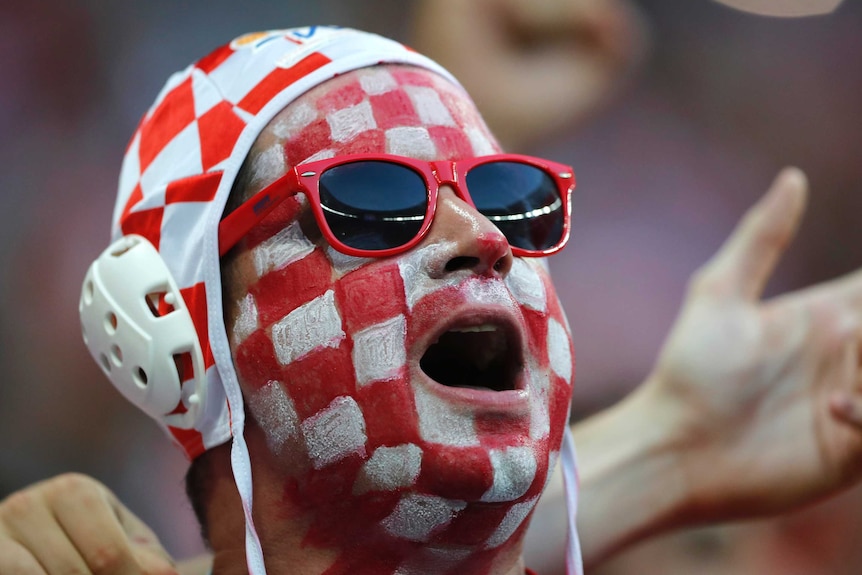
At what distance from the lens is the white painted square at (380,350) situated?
1039mm

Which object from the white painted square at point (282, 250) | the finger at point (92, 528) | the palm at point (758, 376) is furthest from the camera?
the palm at point (758, 376)

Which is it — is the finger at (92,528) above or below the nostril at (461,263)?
below

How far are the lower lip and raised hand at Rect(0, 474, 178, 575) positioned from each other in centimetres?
50

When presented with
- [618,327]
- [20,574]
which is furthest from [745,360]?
[20,574]

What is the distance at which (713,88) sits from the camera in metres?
2.51

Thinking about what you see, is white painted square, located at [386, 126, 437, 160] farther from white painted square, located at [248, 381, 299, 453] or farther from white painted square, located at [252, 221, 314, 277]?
white painted square, located at [248, 381, 299, 453]

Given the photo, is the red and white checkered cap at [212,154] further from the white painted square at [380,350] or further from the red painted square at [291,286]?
the white painted square at [380,350]

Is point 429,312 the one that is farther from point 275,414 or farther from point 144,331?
point 144,331

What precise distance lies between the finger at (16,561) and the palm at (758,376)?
1.29 m

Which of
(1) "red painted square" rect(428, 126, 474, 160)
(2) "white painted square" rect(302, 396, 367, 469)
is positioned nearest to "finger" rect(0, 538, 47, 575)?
(2) "white painted square" rect(302, 396, 367, 469)

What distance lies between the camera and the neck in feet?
3.49

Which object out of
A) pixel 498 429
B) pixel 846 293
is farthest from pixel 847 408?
pixel 498 429

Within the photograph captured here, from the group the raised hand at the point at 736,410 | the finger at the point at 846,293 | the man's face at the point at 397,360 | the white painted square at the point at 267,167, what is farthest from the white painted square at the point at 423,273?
the finger at the point at 846,293

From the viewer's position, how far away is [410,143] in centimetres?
116
